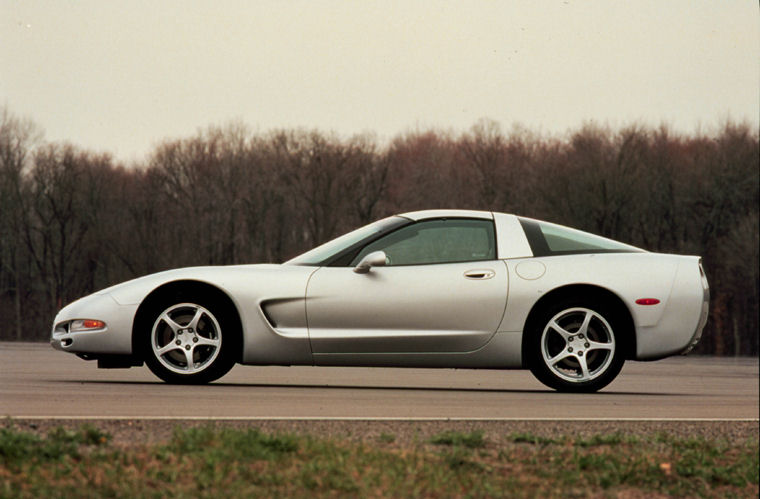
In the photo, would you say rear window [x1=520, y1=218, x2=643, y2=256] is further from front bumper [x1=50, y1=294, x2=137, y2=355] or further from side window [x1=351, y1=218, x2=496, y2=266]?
front bumper [x1=50, y1=294, x2=137, y2=355]

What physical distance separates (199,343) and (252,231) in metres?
43.4

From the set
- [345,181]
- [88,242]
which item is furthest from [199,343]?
[88,242]

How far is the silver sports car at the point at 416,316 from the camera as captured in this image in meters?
8.64

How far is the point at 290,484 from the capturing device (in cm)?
515

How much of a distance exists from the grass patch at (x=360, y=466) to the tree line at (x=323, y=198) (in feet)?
126

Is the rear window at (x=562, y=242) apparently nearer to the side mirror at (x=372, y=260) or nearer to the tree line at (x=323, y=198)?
the side mirror at (x=372, y=260)

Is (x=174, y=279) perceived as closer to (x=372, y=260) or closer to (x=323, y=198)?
(x=372, y=260)

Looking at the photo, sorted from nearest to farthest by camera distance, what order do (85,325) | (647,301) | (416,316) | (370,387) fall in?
1. (416,316)
2. (647,301)
3. (85,325)
4. (370,387)

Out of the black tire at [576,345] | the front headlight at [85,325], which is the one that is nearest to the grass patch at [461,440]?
the black tire at [576,345]

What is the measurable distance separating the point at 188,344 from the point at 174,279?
1.82 ft

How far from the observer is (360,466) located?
216 inches

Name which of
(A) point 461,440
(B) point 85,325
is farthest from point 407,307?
(B) point 85,325

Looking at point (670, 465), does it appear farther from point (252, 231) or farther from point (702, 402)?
point (252, 231)

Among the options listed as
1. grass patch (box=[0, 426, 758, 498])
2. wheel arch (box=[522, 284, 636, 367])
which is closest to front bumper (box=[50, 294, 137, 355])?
grass patch (box=[0, 426, 758, 498])
